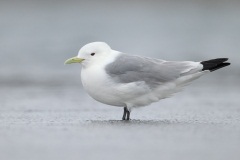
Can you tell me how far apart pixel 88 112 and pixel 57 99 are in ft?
4.21

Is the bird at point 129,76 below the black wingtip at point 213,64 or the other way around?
below

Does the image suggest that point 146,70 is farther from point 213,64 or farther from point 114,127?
point 114,127

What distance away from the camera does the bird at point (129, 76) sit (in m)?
7.02

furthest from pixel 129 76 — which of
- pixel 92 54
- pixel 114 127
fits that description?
pixel 114 127

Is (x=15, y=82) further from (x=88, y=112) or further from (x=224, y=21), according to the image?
(x=224, y=21)

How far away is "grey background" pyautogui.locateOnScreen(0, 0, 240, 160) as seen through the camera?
5480 mm

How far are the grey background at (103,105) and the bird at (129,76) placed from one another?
0.88 ft

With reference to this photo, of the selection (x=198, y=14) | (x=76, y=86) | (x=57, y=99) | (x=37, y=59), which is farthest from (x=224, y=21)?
(x=57, y=99)

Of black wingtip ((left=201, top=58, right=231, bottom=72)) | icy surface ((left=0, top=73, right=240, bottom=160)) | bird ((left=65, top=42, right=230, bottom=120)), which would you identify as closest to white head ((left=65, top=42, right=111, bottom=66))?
bird ((left=65, top=42, right=230, bottom=120))

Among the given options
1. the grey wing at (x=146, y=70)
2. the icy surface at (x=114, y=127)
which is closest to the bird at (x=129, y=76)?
the grey wing at (x=146, y=70)

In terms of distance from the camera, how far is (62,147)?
545cm

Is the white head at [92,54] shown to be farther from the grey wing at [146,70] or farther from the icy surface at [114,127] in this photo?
the icy surface at [114,127]

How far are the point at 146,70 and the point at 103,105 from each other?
5.62 ft

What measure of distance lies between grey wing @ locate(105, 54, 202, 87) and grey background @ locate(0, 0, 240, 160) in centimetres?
45
